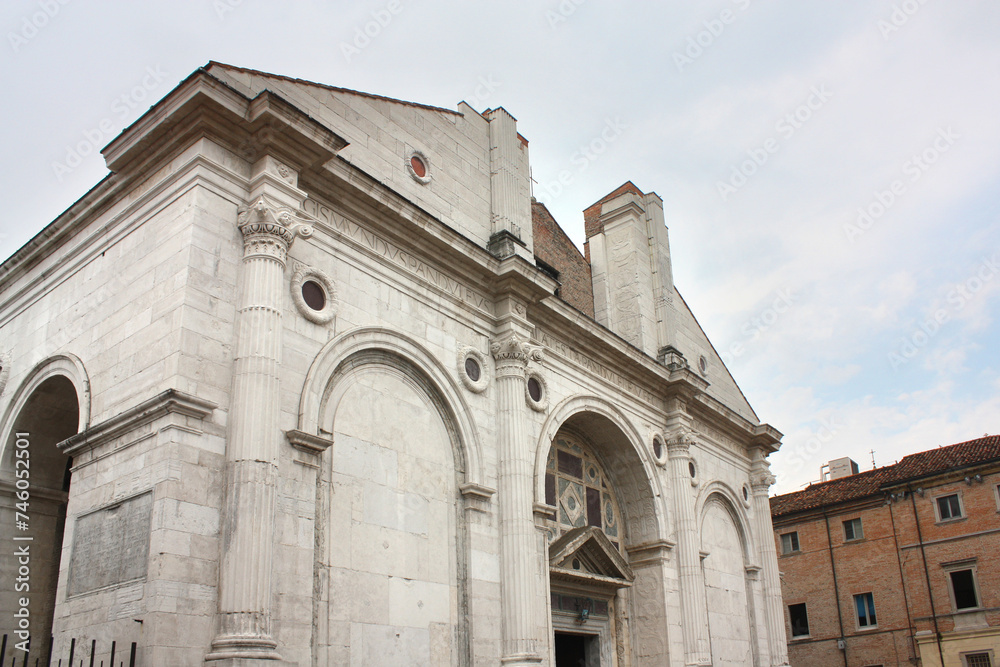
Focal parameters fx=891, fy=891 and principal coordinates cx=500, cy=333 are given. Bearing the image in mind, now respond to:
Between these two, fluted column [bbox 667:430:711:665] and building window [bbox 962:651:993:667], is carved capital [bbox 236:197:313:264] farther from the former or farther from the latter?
building window [bbox 962:651:993:667]

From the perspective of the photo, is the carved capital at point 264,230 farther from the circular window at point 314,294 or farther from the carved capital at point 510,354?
the carved capital at point 510,354

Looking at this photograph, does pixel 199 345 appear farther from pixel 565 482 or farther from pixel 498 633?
pixel 565 482

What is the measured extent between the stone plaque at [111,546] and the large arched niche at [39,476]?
2.69 meters

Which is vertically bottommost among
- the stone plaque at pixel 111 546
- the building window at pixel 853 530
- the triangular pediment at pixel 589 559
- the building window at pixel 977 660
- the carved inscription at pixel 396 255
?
the building window at pixel 977 660

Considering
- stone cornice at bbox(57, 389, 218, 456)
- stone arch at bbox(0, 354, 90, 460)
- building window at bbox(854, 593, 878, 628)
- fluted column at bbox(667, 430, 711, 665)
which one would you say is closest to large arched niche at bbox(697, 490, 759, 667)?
fluted column at bbox(667, 430, 711, 665)

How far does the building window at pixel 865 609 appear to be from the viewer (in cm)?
3034

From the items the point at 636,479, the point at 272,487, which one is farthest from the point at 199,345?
the point at 636,479

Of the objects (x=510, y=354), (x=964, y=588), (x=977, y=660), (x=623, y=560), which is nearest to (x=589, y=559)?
(x=623, y=560)

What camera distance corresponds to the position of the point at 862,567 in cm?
3095

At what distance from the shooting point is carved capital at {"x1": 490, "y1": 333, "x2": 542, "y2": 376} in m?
14.6

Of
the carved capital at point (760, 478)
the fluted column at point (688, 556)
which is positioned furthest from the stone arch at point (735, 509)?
the fluted column at point (688, 556)

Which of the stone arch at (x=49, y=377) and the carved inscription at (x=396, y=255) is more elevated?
the carved inscription at (x=396, y=255)

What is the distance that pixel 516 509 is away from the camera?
13648mm

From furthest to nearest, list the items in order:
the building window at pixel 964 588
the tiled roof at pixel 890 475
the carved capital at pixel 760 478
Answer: the tiled roof at pixel 890 475 → the building window at pixel 964 588 → the carved capital at pixel 760 478
